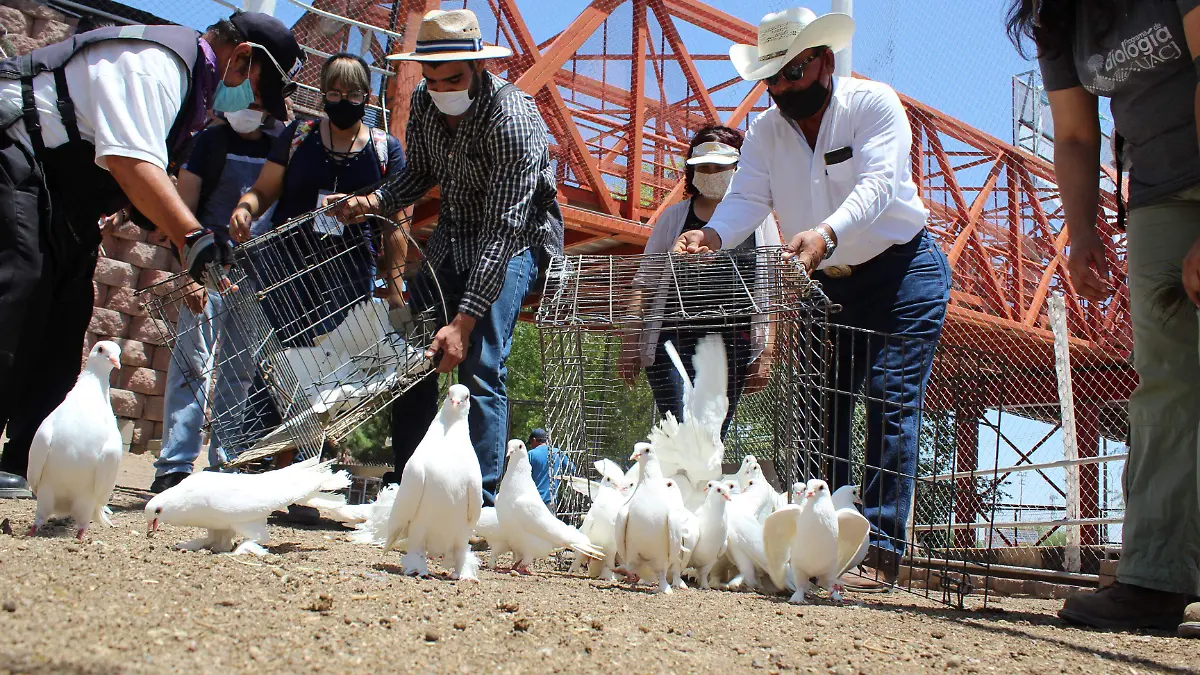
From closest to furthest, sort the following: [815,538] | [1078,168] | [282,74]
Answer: [815,538] → [1078,168] → [282,74]

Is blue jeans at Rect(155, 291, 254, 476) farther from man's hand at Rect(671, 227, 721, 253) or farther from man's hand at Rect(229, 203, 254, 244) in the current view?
man's hand at Rect(671, 227, 721, 253)

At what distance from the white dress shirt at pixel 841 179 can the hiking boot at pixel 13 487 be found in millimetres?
2606

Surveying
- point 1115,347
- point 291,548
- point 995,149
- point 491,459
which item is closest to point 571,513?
point 491,459

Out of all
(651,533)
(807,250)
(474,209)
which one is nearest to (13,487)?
(474,209)

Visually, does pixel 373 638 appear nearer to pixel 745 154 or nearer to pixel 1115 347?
pixel 745 154

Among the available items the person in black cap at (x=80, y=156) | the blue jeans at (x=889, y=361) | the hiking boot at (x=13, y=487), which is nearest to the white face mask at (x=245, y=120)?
the person in black cap at (x=80, y=156)

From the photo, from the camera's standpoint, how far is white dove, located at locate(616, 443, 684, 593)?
2902mm

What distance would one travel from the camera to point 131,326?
736 centimetres

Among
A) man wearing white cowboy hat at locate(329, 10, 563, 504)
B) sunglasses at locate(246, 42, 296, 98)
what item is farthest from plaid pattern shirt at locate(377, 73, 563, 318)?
sunglasses at locate(246, 42, 296, 98)

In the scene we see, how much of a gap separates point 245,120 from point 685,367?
2.28m

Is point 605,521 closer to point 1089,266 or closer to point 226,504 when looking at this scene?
point 226,504

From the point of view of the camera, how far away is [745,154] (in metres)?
3.97

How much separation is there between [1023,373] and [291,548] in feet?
7.73

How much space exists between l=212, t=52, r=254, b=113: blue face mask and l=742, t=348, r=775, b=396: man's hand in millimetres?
2222
